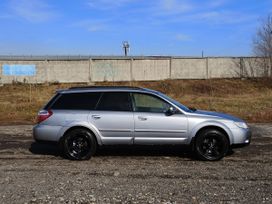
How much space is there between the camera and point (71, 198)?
6.09 meters

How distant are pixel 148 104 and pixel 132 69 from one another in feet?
107

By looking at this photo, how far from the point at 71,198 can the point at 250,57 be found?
134 feet

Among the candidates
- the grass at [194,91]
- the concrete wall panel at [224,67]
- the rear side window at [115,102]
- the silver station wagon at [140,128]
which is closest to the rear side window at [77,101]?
the silver station wagon at [140,128]

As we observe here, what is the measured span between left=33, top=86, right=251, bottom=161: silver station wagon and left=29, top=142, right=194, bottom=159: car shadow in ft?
0.44

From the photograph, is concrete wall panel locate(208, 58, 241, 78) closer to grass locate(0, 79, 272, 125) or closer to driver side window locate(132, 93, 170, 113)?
grass locate(0, 79, 272, 125)

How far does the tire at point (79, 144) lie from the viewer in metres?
8.97

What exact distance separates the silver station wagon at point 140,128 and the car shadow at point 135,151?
0.44ft

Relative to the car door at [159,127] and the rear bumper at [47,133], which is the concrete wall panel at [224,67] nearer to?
the car door at [159,127]

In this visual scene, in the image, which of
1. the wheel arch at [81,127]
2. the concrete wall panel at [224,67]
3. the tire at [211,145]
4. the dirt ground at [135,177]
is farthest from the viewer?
the concrete wall panel at [224,67]

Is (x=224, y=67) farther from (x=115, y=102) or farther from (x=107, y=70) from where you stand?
(x=115, y=102)

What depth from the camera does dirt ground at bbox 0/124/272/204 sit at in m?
6.17

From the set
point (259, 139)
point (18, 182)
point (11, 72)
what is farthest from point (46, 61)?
point (18, 182)

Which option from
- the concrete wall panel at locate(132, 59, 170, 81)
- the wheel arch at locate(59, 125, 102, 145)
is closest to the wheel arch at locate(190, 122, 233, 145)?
the wheel arch at locate(59, 125, 102, 145)

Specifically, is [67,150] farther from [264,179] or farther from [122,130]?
[264,179]
